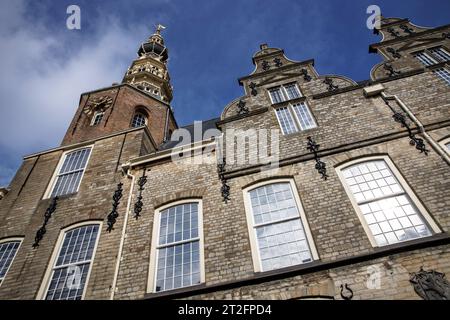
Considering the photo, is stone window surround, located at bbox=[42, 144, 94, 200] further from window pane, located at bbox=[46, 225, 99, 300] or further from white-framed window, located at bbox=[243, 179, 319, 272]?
white-framed window, located at bbox=[243, 179, 319, 272]

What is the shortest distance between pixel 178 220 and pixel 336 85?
6.91m

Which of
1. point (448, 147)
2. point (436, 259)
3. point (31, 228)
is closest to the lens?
point (436, 259)

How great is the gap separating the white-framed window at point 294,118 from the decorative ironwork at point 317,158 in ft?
2.81

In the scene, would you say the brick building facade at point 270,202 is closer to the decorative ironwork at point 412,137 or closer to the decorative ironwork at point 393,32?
the decorative ironwork at point 412,137

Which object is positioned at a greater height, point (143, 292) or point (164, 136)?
point (164, 136)

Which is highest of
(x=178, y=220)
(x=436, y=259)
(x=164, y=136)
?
(x=164, y=136)

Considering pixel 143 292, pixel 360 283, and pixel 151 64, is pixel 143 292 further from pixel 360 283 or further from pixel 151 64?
pixel 151 64

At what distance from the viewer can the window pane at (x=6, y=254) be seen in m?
8.22

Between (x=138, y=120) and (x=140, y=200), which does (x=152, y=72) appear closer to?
(x=138, y=120)

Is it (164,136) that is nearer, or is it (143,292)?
(143,292)

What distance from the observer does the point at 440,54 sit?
1087 centimetres

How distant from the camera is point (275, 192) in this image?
785cm

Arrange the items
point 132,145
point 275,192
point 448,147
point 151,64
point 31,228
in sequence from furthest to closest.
Answer: point 151,64, point 132,145, point 31,228, point 275,192, point 448,147
